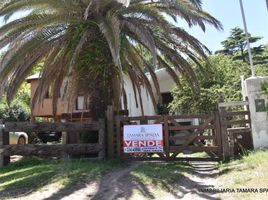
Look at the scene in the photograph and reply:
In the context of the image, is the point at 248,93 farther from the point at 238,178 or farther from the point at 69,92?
the point at 69,92

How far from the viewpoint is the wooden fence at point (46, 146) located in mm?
11062

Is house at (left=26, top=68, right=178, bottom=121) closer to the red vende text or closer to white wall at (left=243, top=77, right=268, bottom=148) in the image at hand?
the red vende text

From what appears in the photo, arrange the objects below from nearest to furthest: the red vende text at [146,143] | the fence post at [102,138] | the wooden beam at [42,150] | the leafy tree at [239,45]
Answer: the wooden beam at [42,150] → the red vende text at [146,143] → the fence post at [102,138] → the leafy tree at [239,45]

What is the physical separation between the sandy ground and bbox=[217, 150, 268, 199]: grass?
421 mm

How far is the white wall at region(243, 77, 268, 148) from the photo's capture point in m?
11.2

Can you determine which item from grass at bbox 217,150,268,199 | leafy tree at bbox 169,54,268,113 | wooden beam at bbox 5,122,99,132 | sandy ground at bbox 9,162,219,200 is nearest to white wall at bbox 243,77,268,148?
grass at bbox 217,150,268,199

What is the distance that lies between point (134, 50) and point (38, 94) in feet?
13.7

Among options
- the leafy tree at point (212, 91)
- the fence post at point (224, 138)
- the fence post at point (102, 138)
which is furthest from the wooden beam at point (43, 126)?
the leafy tree at point (212, 91)

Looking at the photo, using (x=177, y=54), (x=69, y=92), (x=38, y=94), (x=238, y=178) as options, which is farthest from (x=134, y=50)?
(x=238, y=178)

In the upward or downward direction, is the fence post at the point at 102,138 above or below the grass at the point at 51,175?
above

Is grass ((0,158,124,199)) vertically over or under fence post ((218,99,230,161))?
under

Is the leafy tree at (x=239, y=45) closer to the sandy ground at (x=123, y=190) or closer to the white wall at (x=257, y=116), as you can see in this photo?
the white wall at (x=257, y=116)

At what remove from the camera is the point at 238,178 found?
775 cm

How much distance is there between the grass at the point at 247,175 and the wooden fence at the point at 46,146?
4167 mm
